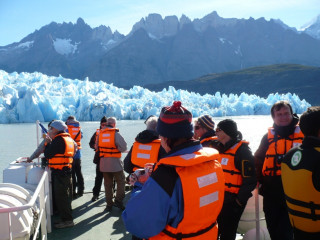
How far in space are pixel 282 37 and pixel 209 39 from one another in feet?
121

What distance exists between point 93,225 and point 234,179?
222 cm

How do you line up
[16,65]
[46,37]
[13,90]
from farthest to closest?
1. [46,37]
2. [16,65]
3. [13,90]

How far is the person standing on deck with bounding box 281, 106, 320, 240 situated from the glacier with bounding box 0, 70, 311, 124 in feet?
119

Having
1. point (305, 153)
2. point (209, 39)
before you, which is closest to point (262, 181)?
point (305, 153)

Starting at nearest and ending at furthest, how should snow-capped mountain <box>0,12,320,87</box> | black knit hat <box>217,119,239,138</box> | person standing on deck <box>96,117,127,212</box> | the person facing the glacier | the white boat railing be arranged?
the person facing the glacier → the white boat railing → black knit hat <box>217,119,239,138</box> → person standing on deck <box>96,117,127,212</box> → snow-capped mountain <box>0,12,320,87</box>

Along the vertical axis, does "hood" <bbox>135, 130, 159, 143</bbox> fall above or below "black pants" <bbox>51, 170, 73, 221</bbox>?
above

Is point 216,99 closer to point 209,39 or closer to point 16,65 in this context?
point 209,39

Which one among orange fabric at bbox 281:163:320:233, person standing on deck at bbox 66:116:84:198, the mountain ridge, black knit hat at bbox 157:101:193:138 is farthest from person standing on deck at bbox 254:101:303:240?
the mountain ridge

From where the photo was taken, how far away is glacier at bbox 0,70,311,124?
3666 centimetres

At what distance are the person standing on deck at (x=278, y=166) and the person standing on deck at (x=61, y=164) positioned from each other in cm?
227

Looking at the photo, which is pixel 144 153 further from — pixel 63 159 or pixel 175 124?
pixel 175 124

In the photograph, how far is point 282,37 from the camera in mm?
149125

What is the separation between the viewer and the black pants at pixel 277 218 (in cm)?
243

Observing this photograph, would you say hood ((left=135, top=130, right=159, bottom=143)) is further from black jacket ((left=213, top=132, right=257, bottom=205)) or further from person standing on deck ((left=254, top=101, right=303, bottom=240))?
person standing on deck ((left=254, top=101, right=303, bottom=240))
